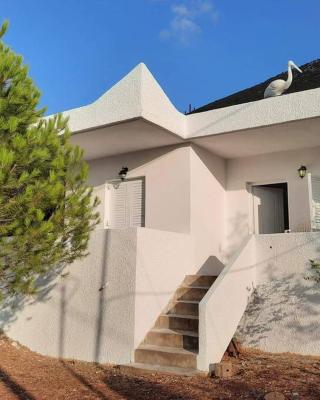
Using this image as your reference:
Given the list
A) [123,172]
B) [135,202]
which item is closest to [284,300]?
[135,202]

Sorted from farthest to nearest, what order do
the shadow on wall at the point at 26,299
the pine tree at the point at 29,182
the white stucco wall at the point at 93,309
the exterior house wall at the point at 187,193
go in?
the exterior house wall at the point at 187,193, the shadow on wall at the point at 26,299, the white stucco wall at the point at 93,309, the pine tree at the point at 29,182

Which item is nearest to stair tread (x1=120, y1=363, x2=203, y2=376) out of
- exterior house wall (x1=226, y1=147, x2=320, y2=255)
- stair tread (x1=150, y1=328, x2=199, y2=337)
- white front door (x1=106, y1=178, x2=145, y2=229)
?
stair tread (x1=150, y1=328, x2=199, y2=337)

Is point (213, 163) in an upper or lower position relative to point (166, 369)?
upper

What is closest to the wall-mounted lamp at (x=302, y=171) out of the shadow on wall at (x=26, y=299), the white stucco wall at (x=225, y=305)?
the white stucco wall at (x=225, y=305)

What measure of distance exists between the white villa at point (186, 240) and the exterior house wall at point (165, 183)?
27mm

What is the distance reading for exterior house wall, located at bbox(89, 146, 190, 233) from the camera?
35.0 ft

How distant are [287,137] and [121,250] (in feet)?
15.4

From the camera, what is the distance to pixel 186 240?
1007 cm

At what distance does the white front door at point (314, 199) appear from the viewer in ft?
35.2

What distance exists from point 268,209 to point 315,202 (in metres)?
1.57

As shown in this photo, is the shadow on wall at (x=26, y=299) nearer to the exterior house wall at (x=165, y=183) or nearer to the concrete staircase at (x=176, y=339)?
the concrete staircase at (x=176, y=339)

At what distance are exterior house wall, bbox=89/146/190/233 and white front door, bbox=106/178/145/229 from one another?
0.33 metres

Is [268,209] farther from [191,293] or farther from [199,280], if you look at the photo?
[191,293]

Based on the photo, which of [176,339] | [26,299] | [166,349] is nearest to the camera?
[166,349]
